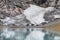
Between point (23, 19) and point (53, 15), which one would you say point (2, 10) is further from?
point (53, 15)

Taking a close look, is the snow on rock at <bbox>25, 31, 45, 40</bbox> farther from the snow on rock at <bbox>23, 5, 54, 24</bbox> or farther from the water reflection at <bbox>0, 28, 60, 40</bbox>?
the snow on rock at <bbox>23, 5, 54, 24</bbox>

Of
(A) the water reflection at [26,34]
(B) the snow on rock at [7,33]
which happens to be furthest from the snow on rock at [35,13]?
(B) the snow on rock at [7,33]

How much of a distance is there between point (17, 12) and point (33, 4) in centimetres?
18

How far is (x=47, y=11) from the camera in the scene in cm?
168

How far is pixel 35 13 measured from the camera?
1675 mm

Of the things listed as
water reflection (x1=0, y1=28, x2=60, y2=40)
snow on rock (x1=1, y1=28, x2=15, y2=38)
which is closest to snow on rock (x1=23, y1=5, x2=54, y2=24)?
water reflection (x1=0, y1=28, x2=60, y2=40)

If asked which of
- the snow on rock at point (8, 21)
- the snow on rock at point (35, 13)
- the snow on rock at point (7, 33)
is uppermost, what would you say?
the snow on rock at point (35, 13)

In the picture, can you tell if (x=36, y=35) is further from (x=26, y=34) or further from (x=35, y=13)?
(x=35, y=13)

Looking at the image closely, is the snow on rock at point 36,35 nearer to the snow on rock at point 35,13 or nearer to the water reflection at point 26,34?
the water reflection at point 26,34

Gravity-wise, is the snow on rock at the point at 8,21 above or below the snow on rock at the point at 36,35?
above

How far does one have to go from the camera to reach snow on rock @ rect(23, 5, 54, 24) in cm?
166

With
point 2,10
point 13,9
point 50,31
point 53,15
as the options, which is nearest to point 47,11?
point 53,15

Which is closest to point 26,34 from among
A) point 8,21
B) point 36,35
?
point 36,35

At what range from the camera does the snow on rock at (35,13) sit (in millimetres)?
1662
